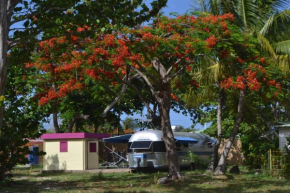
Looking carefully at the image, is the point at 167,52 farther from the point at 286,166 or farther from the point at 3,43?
the point at 3,43

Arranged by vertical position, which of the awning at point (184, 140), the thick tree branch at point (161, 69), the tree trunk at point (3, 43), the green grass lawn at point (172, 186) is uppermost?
the thick tree branch at point (161, 69)

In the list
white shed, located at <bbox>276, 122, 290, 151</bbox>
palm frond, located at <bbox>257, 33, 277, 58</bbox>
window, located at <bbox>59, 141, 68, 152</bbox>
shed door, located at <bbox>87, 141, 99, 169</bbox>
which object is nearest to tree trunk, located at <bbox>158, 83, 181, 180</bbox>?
palm frond, located at <bbox>257, 33, 277, 58</bbox>

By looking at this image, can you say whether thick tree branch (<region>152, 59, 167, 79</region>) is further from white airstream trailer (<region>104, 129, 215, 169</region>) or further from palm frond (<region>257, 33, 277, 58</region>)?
white airstream trailer (<region>104, 129, 215, 169</region>)

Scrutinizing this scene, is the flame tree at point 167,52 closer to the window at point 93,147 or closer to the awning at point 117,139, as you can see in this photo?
the awning at point 117,139

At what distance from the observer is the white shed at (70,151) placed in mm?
25547

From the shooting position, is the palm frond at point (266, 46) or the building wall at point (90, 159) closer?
the palm frond at point (266, 46)

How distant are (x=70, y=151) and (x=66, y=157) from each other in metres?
0.42

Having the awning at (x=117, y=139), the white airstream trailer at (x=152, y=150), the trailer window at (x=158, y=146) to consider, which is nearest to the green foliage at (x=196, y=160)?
the white airstream trailer at (x=152, y=150)

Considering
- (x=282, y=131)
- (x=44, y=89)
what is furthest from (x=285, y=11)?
(x=44, y=89)

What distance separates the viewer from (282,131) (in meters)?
19.5

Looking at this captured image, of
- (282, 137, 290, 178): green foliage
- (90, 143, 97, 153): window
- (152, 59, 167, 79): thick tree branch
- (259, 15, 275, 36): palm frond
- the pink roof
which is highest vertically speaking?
(259, 15, 275, 36): palm frond

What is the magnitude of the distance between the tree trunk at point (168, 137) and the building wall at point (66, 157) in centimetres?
941

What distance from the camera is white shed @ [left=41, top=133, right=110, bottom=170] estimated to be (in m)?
25.5

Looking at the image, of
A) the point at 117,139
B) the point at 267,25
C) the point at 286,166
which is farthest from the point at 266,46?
the point at 117,139
